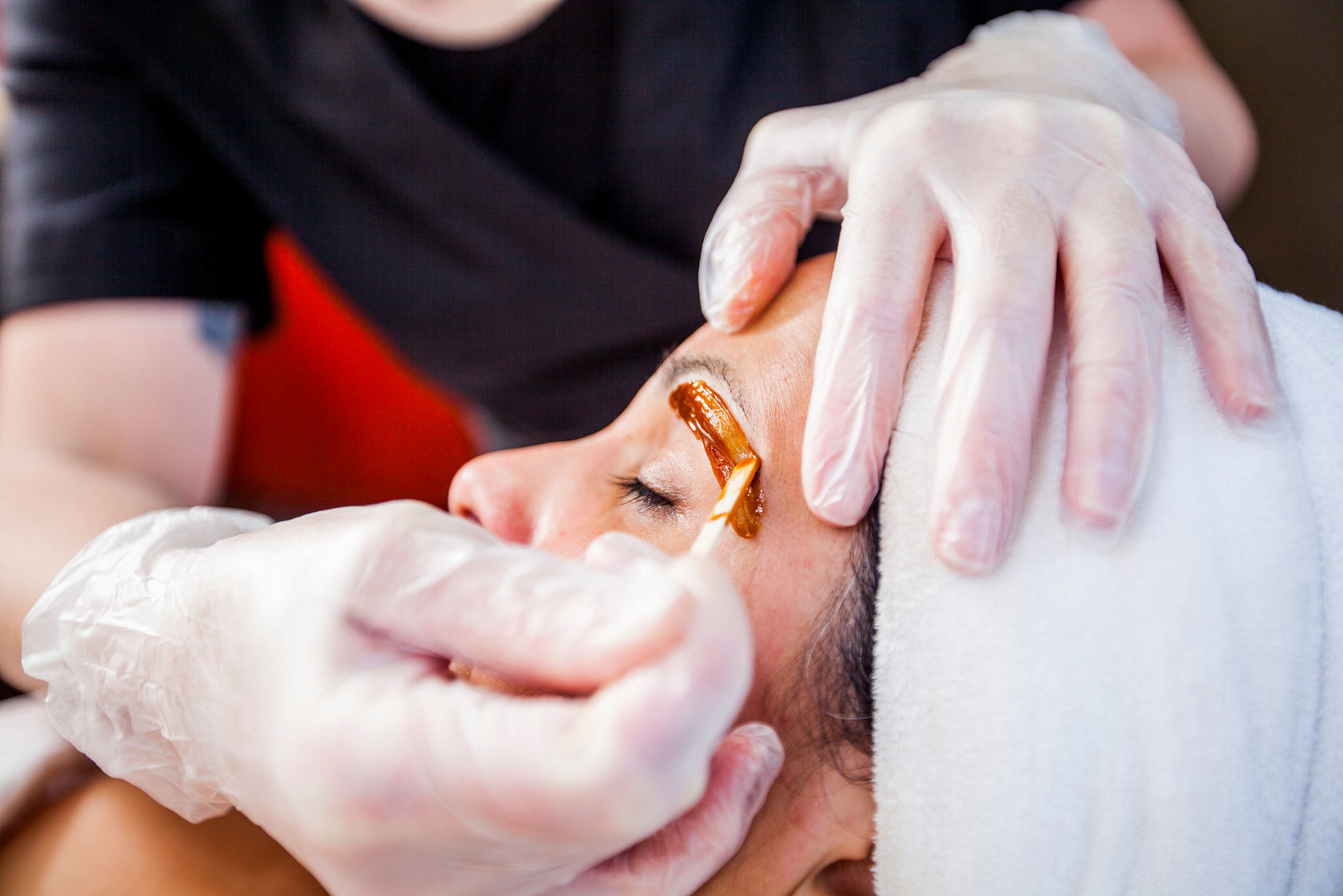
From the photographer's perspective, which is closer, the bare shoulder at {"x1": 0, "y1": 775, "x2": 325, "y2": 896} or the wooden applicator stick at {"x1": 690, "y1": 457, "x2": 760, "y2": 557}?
the wooden applicator stick at {"x1": 690, "y1": 457, "x2": 760, "y2": 557}

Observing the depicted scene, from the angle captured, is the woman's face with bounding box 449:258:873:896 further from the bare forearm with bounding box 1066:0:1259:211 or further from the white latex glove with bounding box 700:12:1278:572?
the bare forearm with bounding box 1066:0:1259:211

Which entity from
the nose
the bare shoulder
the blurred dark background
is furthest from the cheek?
the blurred dark background

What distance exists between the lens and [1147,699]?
0.63 metres

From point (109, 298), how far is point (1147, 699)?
1.47 metres

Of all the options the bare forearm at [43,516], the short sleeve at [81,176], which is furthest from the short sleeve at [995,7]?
the bare forearm at [43,516]

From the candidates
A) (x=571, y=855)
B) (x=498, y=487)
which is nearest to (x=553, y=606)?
(x=571, y=855)

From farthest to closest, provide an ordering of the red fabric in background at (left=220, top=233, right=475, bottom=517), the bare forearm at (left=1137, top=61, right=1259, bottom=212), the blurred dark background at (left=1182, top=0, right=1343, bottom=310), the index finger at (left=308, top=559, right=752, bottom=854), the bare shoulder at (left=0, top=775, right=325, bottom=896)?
the red fabric in background at (left=220, top=233, right=475, bottom=517), the blurred dark background at (left=1182, top=0, right=1343, bottom=310), the bare forearm at (left=1137, top=61, right=1259, bottom=212), the bare shoulder at (left=0, top=775, right=325, bottom=896), the index finger at (left=308, top=559, right=752, bottom=854)

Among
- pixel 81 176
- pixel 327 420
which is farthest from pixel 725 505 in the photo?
pixel 327 420

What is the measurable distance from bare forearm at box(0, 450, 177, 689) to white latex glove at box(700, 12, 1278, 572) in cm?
82

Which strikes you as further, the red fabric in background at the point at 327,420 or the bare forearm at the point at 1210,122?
the red fabric in background at the point at 327,420

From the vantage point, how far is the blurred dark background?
158 centimetres

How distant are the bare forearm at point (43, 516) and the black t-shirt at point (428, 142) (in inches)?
11.8

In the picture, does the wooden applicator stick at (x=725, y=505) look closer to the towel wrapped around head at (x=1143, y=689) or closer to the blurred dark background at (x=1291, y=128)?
the towel wrapped around head at (x=1143, y=689)

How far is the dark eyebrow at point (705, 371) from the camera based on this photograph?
30.4 inches
